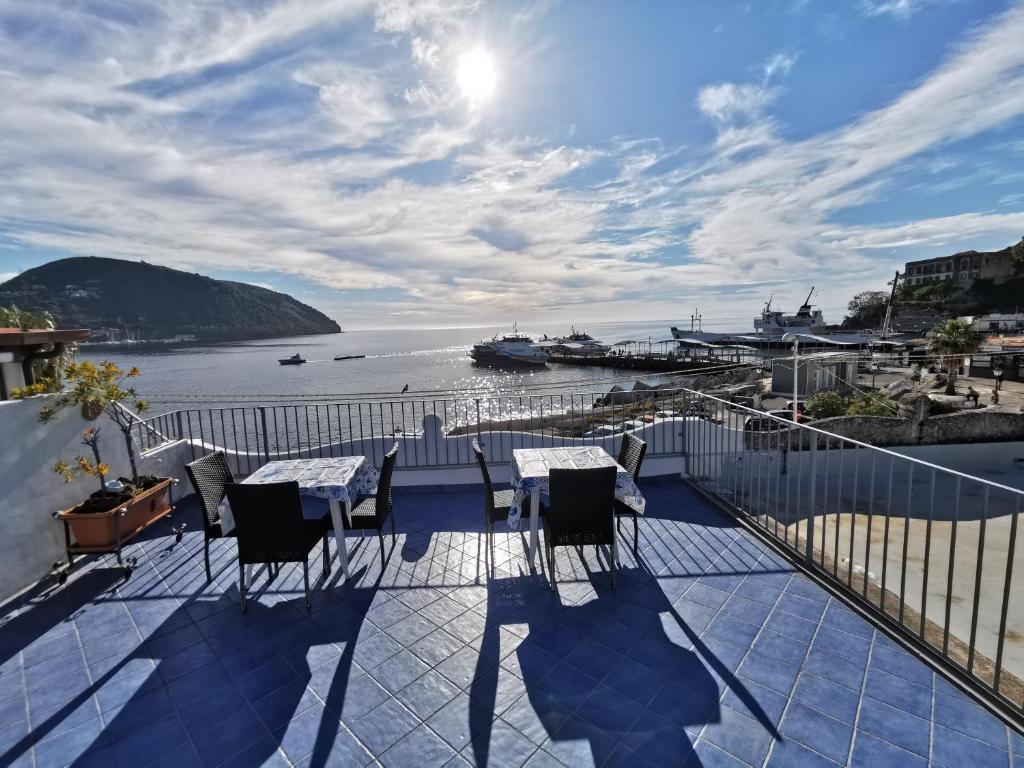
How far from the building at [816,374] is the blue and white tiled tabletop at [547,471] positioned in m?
13.5

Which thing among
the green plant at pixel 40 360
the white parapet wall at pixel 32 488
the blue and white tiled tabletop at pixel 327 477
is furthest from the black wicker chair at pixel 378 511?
the green plant at pixel 40 360

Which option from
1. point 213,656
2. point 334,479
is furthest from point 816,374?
point 213,656

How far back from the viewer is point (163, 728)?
2.05 metres

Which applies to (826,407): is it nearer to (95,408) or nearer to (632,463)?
(632,463)

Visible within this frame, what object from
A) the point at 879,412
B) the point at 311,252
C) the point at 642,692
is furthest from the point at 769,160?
the point at 311,252

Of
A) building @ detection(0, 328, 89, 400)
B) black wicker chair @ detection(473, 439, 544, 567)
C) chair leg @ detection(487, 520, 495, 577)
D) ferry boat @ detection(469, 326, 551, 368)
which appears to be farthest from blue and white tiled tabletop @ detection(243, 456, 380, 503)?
ferry boat @ detection(469, 326, 551, 368)

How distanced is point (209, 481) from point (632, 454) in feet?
11.0

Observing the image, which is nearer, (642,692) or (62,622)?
(642,692)

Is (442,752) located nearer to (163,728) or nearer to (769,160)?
(163,728)

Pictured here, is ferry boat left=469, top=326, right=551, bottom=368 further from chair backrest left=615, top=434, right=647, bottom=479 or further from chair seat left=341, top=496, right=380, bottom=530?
chair seat left=341, top=496, right=380, bottom=530

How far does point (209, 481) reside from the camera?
137 inches

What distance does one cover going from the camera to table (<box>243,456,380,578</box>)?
322cm

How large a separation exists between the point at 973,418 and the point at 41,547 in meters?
17.0

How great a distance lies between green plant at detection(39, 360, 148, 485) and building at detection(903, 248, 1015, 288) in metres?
82.0
